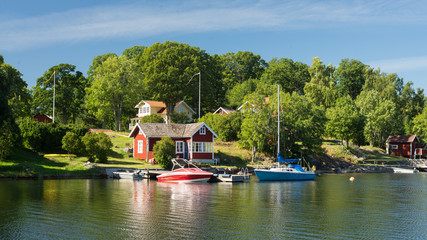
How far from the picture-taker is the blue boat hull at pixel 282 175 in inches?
1953

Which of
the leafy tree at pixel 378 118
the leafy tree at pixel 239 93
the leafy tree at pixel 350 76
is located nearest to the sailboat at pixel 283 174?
the leafy tree at pixel 378 118

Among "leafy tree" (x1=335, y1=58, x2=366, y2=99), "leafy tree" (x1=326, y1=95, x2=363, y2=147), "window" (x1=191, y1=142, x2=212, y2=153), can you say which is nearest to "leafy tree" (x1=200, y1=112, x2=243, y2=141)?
"window" (x1=191, y1=142, x2=212, y2=153)

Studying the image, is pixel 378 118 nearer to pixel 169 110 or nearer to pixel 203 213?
pixel 169 110

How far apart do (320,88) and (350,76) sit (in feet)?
91.2

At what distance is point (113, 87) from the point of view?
81.9m

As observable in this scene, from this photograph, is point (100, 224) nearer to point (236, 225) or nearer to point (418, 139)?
point (236, 225)

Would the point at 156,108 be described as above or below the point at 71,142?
above

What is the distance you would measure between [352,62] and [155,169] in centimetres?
8605

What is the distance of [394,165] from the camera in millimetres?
77875

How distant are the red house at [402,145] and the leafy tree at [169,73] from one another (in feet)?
151

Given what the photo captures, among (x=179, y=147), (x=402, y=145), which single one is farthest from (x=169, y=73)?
(x=402, y=145)

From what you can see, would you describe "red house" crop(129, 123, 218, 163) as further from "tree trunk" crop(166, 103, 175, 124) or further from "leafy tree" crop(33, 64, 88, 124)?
"leafy tree" crop(33, 64, 88, 124)

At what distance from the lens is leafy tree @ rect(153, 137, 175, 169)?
53.4m

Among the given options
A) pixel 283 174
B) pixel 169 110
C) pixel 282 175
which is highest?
pixel 169 110
